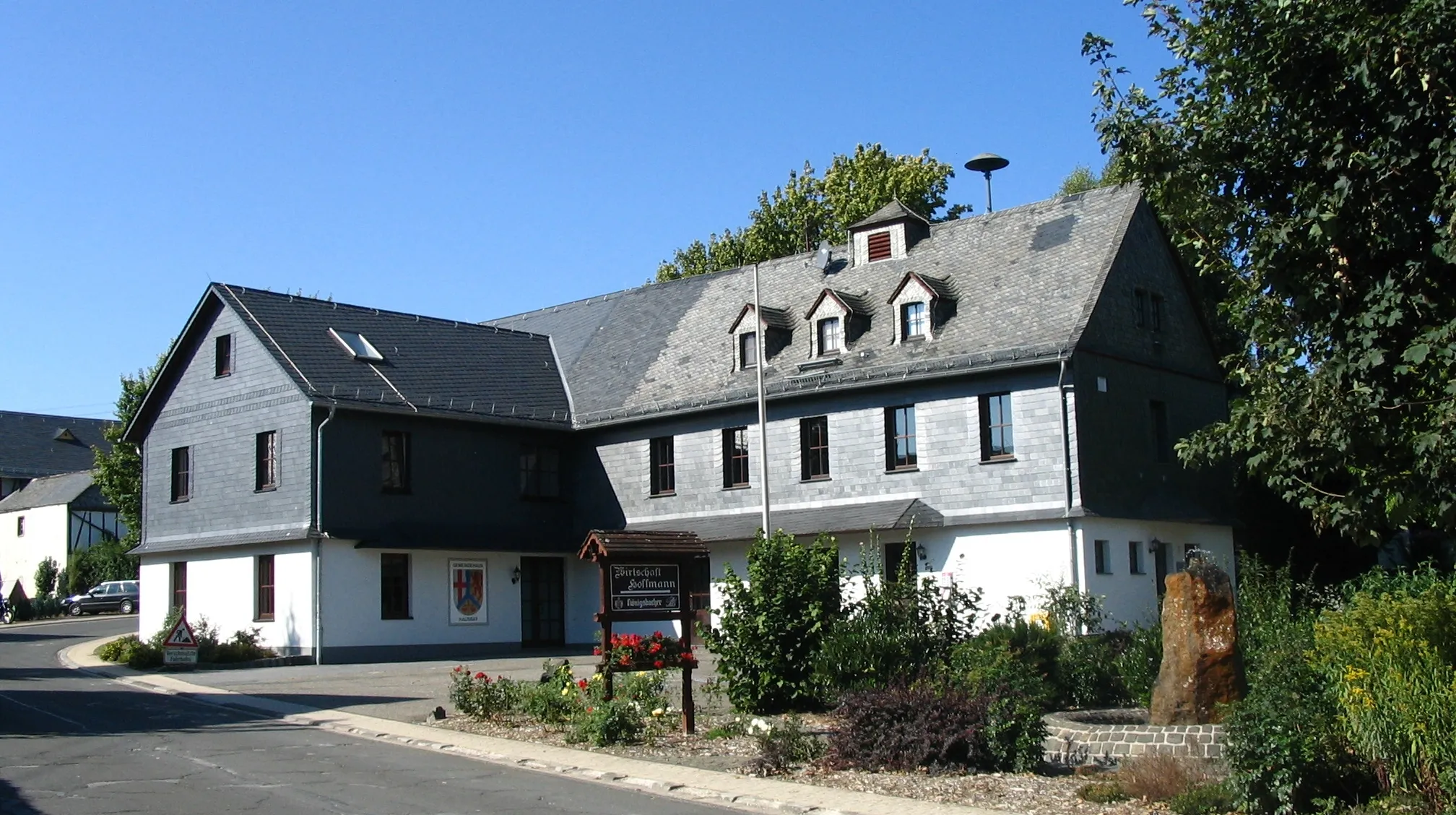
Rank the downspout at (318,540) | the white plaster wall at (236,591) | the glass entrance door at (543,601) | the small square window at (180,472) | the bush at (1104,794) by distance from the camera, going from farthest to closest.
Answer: the glass entrance door at (543,601) < the small square window at (180,472) < the white plaster wall at (236,591) < the downspout at (318,540) < the bush at (1104,794)

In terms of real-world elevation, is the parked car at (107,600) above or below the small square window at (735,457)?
below

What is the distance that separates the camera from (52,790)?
12.8 meters

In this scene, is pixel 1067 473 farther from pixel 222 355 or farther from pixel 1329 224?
pixel 222 355

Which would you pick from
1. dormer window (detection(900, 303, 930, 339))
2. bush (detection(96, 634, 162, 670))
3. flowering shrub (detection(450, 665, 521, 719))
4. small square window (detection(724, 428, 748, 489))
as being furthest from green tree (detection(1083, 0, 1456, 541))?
bush (detection(96, 634, 162, 670))

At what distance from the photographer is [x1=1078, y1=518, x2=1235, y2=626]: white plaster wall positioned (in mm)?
27781

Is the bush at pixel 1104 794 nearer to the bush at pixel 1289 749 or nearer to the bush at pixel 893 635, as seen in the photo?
the bush at pixel 1289 749

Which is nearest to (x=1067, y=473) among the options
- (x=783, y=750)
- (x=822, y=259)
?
(x=822, y=259)

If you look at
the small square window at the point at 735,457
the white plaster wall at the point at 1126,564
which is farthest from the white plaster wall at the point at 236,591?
the white plaster wall at the point at 1126,564

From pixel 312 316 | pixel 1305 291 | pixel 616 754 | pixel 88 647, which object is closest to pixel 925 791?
pixel 616 754

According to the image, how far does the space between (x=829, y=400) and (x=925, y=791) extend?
753 inches

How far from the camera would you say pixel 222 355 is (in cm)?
3488

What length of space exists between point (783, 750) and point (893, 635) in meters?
4.30

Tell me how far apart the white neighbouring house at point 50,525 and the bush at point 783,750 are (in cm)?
5687

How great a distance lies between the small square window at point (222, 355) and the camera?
34531mm
